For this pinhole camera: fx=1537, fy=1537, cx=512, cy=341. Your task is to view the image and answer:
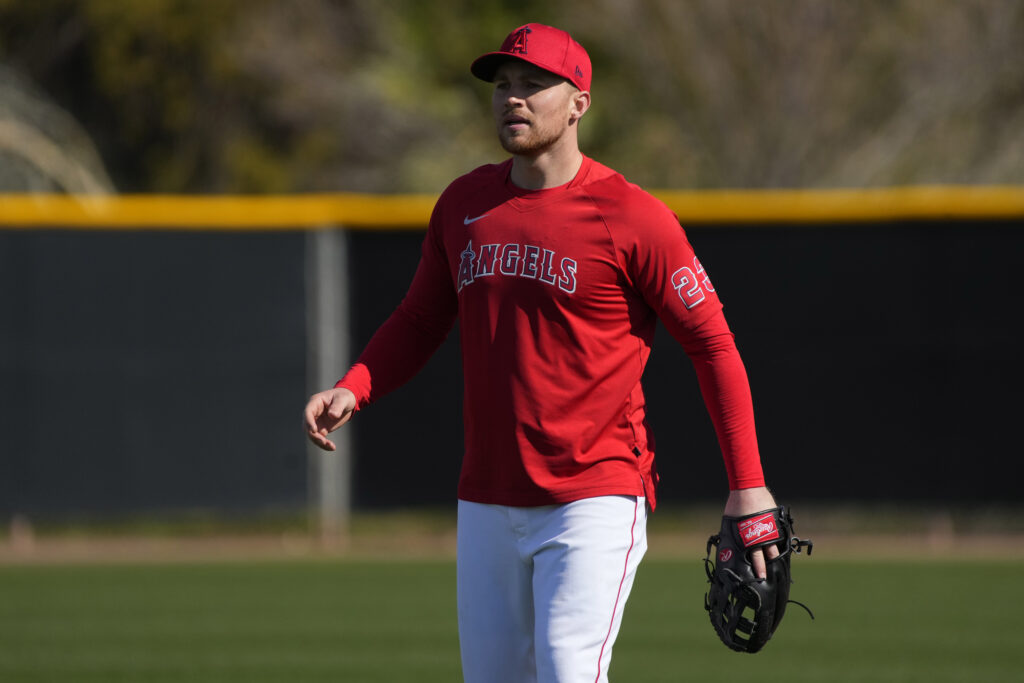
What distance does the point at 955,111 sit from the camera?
20172 mm

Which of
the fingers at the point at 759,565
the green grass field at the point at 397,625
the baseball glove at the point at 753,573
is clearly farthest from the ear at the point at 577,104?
the green grass field at the point at 397,625

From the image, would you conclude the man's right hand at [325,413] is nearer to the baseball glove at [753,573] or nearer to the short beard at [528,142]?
the short beard at [528,142]

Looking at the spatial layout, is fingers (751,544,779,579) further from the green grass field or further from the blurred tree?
the blurred tree

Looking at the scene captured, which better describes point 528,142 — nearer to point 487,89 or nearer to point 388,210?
point 388,210

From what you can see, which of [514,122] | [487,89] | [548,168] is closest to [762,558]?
[548,168]

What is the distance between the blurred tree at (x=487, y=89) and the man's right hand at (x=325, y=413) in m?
16.2

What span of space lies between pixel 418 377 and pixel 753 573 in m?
8.57

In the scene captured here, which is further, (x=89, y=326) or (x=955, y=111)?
(x=955, y=111)

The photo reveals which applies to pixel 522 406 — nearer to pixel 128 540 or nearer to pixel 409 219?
pixel 409 219

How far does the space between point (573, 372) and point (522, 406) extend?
0.52 feet

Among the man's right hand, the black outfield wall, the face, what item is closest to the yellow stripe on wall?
the black outfield wall

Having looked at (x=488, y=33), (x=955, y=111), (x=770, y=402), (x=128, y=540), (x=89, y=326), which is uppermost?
(x=488, y=33)

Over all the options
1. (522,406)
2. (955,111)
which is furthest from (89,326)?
(955,111)

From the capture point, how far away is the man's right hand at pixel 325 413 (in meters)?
4.14
